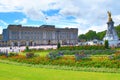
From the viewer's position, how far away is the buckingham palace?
382 feet

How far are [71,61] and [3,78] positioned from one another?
701 cm

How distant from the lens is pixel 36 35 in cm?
12275

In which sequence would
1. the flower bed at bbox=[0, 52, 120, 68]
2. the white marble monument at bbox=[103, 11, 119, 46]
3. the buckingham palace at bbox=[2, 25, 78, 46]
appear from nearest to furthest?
the flower bed at bbox=[0, 52, 120, 68]
the white marble monument at bbox=[103, 11, 119, 46]
the buckingham palace at bbox=[2, 25, 78, 46]

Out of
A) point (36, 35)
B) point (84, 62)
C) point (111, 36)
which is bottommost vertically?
point (84, 62)

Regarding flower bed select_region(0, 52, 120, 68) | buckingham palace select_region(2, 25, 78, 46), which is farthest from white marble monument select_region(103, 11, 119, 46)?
buckingham palace select_region(2, 25, 78, 46)

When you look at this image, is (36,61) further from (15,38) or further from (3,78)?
(15,38)

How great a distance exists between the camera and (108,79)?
12.2 metres

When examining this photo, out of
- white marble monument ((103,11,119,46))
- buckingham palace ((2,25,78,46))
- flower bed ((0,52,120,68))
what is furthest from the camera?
buckingham palace ((2,25,78,46))

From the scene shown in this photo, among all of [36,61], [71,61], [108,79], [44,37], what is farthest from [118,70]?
[44,37]

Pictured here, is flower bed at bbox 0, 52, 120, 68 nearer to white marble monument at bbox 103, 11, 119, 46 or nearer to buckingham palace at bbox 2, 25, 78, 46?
white marble monument at bbox 103, 11, 119, 46

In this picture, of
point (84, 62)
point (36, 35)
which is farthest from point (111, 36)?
point (36, 35)

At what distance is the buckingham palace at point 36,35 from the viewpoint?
117 metres

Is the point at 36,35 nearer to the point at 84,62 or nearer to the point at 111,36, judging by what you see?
the point at 111,36

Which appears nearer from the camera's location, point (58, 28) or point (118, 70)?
point (118, 70)
